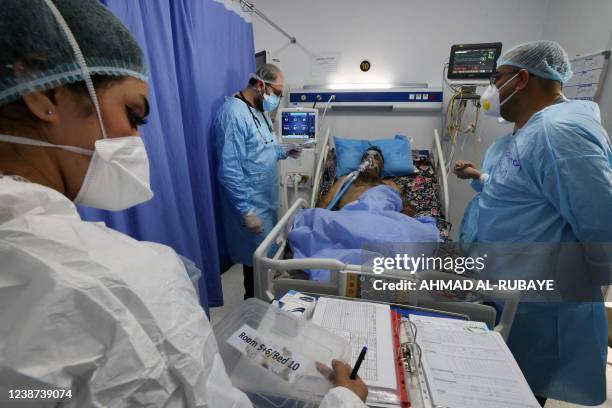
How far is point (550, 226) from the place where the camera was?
118 centimetres

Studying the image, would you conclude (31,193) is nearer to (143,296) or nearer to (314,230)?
(143,296)

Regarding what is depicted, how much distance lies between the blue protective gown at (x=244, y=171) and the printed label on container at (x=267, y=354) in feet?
4.05

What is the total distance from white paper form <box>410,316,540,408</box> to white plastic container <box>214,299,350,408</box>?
0.24 m

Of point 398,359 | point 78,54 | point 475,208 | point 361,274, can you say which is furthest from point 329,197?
point 78,54

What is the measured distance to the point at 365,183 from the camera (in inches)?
108

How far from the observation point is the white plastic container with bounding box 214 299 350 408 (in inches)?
28.4

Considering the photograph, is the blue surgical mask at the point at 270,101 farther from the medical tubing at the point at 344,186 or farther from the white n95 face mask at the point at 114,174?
the white n95 face mask at the point at 114,174

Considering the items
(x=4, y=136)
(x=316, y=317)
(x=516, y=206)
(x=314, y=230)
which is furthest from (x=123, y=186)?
(x=516, y=206)

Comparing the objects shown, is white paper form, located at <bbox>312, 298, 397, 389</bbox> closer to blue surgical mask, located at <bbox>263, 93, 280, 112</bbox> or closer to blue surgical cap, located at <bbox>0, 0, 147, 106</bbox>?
blue surgical cap, located at <bbox>0, 0, 147, 106</bbox>

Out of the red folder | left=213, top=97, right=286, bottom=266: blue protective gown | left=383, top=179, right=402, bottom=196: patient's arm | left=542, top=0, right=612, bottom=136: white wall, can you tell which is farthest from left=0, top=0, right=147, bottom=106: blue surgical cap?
left=542, top=0, right=612, bottom=136: white wall

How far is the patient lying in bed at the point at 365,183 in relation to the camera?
255cm

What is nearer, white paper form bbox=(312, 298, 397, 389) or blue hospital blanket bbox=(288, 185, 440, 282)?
white paper form bbox=(312, 298, 397, 389)

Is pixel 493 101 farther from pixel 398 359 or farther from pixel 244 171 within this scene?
pixel 244 171

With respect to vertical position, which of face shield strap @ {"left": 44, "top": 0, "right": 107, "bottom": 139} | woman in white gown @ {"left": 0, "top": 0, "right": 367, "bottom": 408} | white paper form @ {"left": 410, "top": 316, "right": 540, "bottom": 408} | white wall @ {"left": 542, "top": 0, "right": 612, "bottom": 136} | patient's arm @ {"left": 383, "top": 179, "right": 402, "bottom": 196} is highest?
white wall @ {"left": 542, "top": 0, "right": 612, "bottom": 136}
